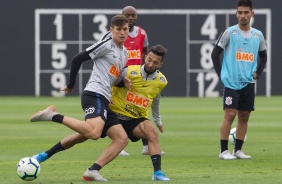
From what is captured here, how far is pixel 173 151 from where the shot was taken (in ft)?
48.3

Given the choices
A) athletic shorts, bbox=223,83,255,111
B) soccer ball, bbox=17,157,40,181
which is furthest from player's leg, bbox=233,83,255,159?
soccer ball, bbox=17,157,40,181

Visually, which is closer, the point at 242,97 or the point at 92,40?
the point at 242,97

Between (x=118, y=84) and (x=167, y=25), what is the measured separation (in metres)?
22.7

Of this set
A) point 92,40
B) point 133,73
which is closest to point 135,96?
point 133,73

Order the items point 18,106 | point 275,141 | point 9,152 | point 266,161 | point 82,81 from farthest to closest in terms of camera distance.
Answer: point 82,81, point 18,106, point 275,141, point 9,152, point 266,161

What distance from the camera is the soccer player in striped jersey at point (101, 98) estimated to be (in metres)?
10.7

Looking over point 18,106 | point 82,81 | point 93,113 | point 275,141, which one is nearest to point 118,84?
point 93,113

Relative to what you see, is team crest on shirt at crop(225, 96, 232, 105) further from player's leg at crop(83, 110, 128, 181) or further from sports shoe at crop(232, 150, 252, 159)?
player's leg at crop(83, 110, 128, 181)

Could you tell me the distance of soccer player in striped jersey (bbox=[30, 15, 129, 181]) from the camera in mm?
10742

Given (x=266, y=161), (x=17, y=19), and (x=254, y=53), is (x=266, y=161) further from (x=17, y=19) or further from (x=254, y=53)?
(x=17, y=19)

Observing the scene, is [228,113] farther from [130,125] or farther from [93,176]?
[93,176]

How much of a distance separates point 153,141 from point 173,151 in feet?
12.1

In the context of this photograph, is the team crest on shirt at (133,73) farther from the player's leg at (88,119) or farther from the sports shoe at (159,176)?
the sports shoe at (159,176)

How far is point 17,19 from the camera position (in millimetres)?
34188
